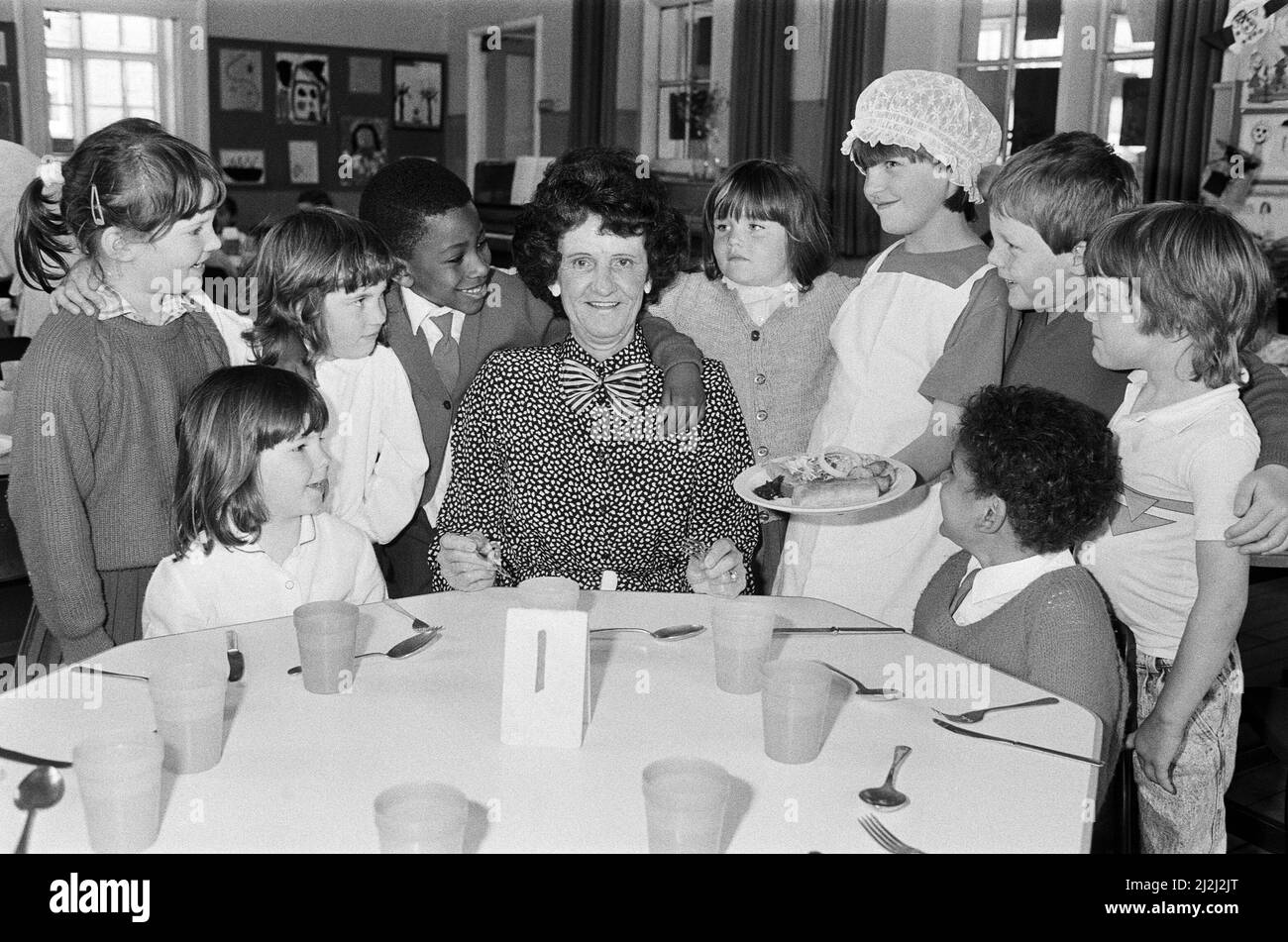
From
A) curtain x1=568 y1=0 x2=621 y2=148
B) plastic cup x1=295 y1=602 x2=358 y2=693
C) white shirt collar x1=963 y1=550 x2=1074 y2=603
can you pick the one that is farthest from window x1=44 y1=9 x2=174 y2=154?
white shirt collar x1=963 y1=550 x2=1074 y2=603

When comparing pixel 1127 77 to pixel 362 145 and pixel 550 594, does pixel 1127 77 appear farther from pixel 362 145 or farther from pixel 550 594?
pixel 362 145

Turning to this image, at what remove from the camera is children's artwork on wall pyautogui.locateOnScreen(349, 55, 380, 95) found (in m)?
9.91

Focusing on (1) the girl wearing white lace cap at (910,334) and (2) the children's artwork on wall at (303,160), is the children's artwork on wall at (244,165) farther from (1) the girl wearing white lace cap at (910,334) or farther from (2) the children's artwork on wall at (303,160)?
(1) the girl wearing white lace cap at (910,334)

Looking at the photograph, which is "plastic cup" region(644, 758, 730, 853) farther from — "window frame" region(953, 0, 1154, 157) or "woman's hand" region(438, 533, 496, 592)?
"window frame" region(953, 0, 1154, 157)

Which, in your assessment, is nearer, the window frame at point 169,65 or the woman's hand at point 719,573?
the woman's hand at point 719,573

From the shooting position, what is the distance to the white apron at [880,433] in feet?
7.47

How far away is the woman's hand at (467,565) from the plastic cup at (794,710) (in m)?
0.80

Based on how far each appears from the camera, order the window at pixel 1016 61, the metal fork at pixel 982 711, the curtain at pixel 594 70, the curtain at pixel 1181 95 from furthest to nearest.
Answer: the curtain at pixel 594 70 → the window at pixel 1016 61 → the curtain at pixel 1181 95 → the metal fork at pixel 982 711

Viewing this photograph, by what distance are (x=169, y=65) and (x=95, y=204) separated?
333 inches

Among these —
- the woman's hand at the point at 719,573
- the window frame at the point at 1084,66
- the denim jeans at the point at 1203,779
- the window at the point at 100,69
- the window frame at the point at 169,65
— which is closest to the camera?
the denim jeans at the point at 1203,779

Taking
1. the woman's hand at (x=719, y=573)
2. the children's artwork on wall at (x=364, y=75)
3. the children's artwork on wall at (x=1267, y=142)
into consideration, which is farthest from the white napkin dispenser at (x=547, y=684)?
the children's artwork on wall at (x=364, y=75)

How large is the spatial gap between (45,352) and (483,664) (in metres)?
0.98

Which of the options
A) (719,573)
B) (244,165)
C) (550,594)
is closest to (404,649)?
(550,594)

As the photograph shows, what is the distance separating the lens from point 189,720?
1266mm
